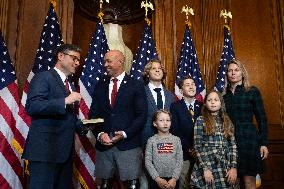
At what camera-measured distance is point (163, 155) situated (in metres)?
2.94

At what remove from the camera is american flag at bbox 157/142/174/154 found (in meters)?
2.95

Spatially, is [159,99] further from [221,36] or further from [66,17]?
[221,36]

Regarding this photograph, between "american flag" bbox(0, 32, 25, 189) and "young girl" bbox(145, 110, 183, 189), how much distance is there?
149 centimetres

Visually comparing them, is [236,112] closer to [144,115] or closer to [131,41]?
[144,115]

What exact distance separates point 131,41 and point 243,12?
1.87 m

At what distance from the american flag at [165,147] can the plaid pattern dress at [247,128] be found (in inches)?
25.9

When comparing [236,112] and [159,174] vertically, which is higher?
[236,112]

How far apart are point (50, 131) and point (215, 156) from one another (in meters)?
1.43

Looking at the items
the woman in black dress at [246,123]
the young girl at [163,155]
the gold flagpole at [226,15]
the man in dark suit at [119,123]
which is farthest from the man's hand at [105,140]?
the gold flagpole at [226,15]

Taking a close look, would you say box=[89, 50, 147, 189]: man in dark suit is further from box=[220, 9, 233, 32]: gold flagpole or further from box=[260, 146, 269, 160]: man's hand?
box=[220, 9, 233, 32]: gold flagpole

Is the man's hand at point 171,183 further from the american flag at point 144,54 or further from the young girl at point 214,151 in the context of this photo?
the american flag at point 144,54

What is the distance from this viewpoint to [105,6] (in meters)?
5.26

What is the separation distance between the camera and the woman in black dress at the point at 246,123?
9.93 feet

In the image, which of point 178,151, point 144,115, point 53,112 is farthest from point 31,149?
point 178,151
